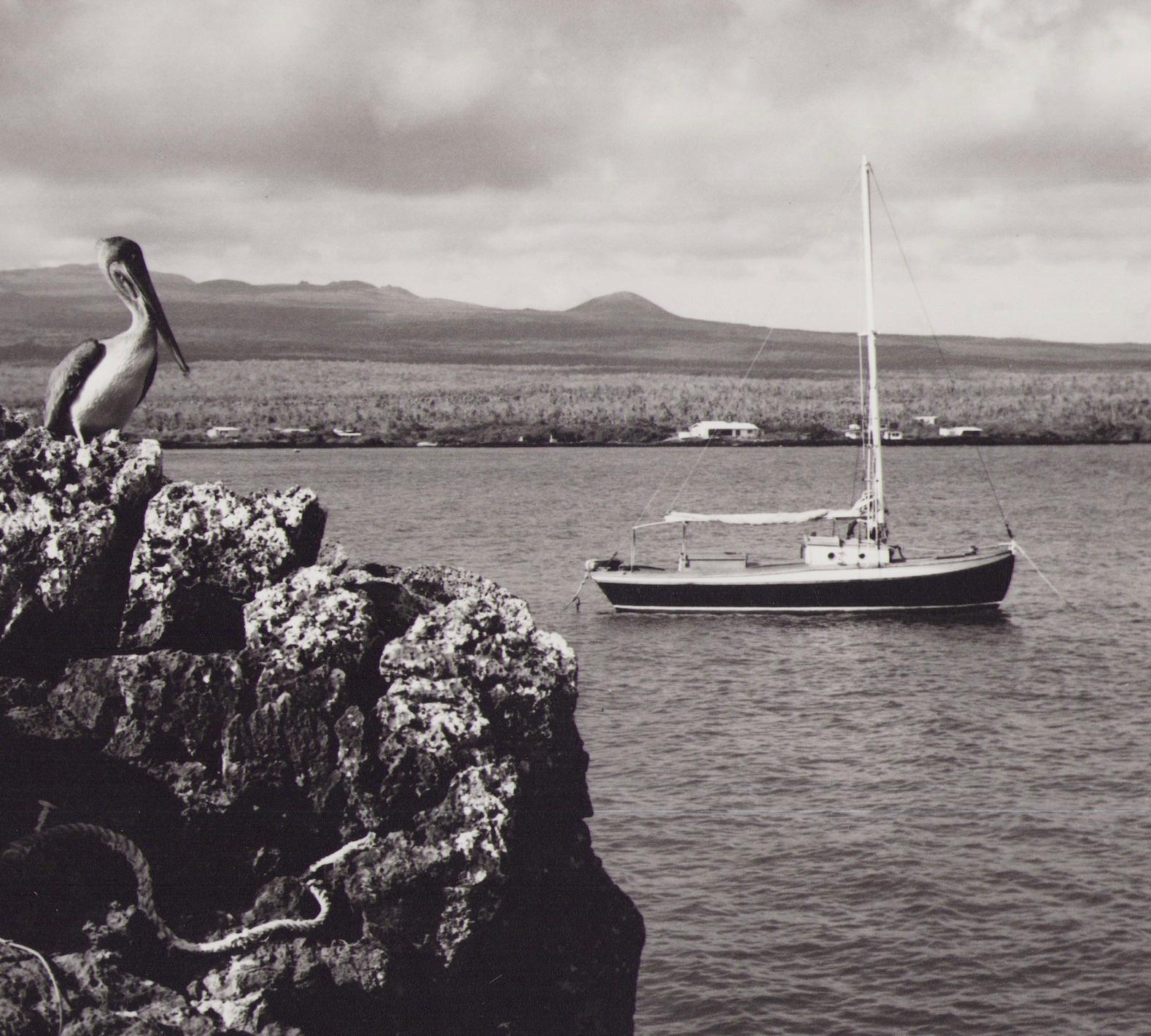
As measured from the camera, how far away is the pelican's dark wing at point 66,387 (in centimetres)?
1138

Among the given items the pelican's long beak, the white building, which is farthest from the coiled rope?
the white building

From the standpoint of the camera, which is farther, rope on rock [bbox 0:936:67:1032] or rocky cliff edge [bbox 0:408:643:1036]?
rocky cliff edge [bbox 0:408:643:1036]

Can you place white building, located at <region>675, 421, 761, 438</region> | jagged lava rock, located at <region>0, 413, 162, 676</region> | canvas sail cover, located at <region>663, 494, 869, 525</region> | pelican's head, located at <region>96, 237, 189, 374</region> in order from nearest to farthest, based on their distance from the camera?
jagged lava rock, located at <region>0, 413, 162, 676</region>, pelican's head, located at <region>96, 237, 189, 374</region>, canvas sail cover, located at <region>663, 494, 869, 525</region>, white building, located at <region>675, 421, 761, 438</region>

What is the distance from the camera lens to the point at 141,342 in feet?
37.8

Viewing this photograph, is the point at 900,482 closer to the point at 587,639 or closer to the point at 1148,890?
the point at 587,639

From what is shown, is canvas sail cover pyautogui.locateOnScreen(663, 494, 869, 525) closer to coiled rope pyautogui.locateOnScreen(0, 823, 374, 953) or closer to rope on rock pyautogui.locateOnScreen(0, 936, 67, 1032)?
coiled rope pyautogui.locateOnScreen(0, 823, 374, 953)

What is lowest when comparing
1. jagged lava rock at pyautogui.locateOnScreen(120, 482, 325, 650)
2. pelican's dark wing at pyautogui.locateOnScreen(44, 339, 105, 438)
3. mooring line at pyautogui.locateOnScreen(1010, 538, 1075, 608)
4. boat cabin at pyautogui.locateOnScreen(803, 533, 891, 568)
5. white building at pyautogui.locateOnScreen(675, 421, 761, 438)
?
mooring line at pyautogui.locateOnScreen(1010, 538, 1075, 608)

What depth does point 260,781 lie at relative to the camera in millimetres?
9875

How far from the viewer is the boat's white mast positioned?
50250 mm

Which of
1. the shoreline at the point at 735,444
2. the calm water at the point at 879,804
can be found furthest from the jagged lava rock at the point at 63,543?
the shoreline at the point at 735,444

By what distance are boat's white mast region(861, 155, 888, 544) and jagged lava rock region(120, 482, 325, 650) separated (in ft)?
129

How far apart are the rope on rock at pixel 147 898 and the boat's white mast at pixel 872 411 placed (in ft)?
133

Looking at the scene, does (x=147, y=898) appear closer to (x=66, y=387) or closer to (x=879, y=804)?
(x=66, y=387)

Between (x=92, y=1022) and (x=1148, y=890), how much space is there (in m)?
17.0
